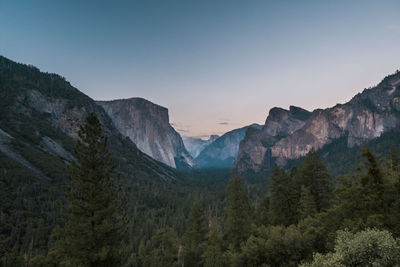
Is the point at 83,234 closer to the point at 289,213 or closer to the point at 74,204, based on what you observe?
the point at 74,204

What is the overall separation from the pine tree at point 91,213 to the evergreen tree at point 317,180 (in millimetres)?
25533

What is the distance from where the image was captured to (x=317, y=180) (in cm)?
2950

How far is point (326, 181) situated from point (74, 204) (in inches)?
1196

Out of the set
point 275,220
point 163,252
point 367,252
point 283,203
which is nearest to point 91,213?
point 367,252

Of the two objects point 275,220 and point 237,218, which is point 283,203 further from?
point 237,218

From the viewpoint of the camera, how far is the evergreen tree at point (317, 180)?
28266mm

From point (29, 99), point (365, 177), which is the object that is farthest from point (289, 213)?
point (29, 99)

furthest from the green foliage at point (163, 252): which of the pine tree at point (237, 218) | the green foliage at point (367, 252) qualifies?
the green foliage at point (367, 252)

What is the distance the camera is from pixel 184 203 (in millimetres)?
124938

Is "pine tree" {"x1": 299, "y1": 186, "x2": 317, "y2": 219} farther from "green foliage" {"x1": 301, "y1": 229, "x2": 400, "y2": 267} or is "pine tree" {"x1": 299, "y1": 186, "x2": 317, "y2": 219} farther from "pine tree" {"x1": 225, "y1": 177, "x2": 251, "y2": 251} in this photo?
"green foliage" {"x1": 301, "y1": 229, "x2": 400, "y2": 267}

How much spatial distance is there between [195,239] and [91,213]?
1022 inches

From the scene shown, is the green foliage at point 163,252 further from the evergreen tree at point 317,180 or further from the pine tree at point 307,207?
the evergreen tree at point 317,180

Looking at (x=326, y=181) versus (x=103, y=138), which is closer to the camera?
(x=103, y=138)

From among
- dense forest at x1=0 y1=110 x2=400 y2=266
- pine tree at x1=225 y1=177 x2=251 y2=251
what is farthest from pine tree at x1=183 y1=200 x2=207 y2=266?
pine tree at x1=225 y1=177 x2=251 y2=251
